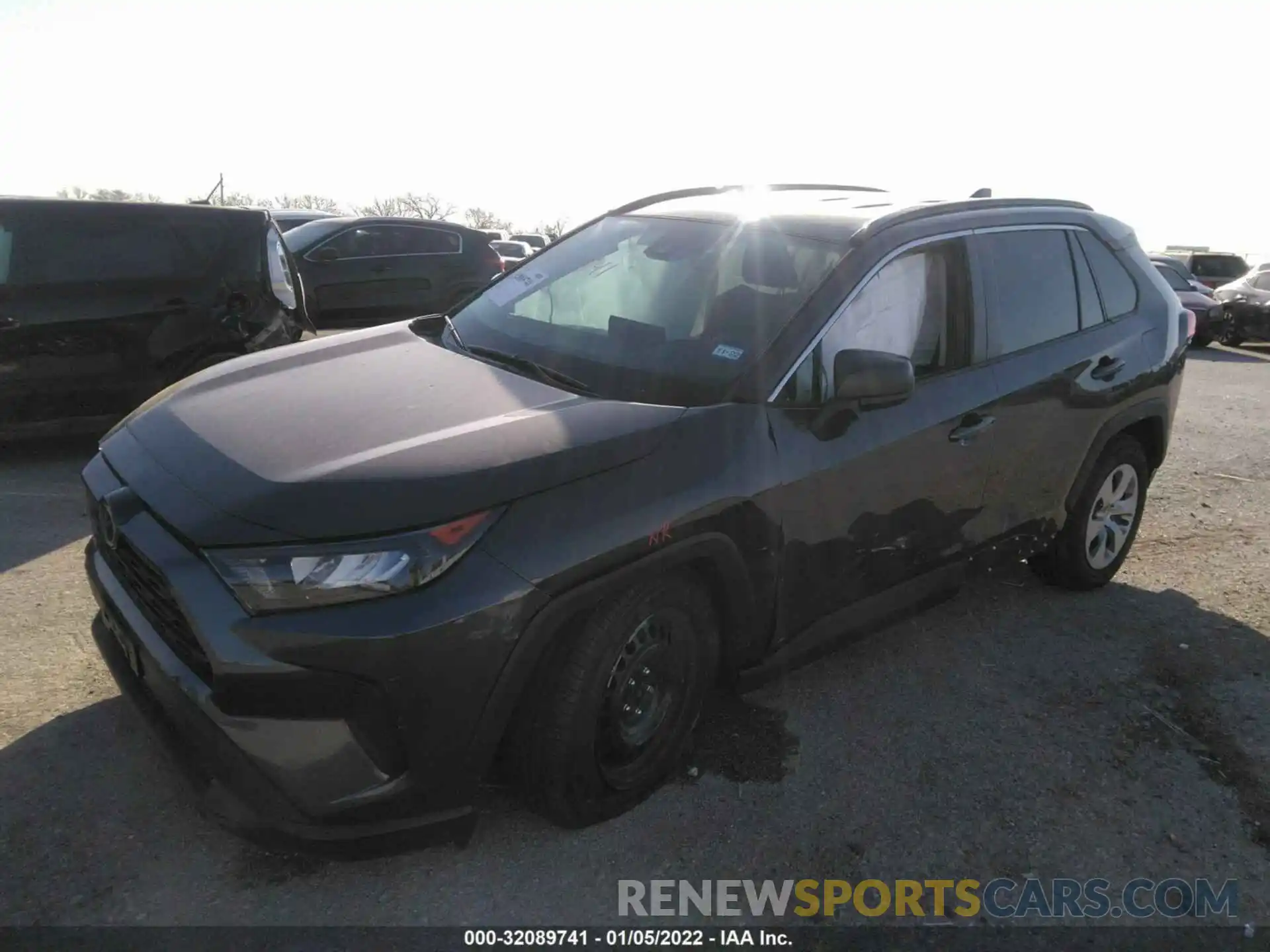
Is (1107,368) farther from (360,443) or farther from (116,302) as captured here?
(116,302)

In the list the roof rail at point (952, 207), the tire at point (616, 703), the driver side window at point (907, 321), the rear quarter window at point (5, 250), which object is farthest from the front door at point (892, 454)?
the rear quarter window at point (5, 250)

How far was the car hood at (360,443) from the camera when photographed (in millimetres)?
2221

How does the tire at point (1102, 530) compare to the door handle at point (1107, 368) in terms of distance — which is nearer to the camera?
the door handle at point (1107, 368)

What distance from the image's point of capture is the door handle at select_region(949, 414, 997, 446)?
336 cm

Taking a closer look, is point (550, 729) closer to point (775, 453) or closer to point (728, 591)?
point (728, 591)

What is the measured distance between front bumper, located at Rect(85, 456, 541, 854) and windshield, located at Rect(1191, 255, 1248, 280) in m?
23.6

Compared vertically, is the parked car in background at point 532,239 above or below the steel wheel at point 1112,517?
below

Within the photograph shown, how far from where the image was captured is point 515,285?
3.78 meters

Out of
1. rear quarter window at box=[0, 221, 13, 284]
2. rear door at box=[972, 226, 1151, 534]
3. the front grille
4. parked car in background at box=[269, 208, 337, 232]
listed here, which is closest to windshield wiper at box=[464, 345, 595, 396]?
the front grille

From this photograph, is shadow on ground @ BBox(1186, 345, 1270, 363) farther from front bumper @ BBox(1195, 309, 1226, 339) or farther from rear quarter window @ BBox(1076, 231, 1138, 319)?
rear quarter window @ BBox(1076, 231, 1138, 319)

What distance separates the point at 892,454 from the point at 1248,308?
54.8 feet

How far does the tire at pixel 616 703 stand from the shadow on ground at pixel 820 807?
0.15 metres

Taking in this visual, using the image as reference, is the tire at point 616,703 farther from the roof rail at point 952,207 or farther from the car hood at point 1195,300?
the car hood at point 1195,300

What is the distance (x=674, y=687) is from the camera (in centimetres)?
277
